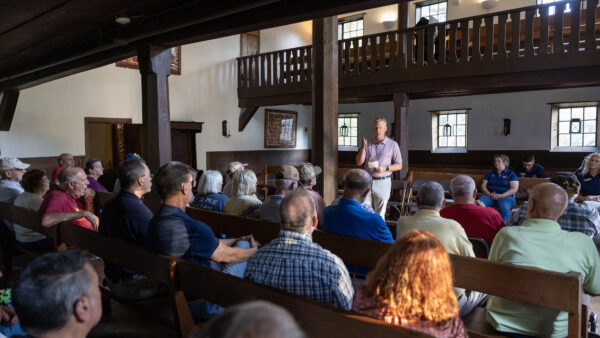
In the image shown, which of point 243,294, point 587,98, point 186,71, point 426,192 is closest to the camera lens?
point 243,294

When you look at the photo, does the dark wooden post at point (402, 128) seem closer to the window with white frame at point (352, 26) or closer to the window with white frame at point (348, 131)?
the window with white frame at point (348, 131)

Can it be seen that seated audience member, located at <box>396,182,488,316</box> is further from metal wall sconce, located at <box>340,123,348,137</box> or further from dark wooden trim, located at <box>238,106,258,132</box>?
metal wall sconce, located at <box>340,123,348,137</box>

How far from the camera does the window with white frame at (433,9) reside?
12594 millimetres

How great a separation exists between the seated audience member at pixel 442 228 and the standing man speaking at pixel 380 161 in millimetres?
2302

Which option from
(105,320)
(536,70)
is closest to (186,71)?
(536,70)

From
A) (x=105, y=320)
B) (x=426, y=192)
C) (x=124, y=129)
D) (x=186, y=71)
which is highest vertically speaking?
(x=186, y=71)

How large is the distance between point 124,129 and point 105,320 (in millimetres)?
8178

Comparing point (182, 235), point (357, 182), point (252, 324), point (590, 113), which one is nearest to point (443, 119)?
point (590, 113)

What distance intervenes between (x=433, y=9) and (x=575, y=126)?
5.20m

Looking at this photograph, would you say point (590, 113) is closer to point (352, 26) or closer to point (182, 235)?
point (352, 26)

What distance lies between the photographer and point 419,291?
56.1 inches

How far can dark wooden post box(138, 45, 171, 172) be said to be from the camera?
452 centimetres

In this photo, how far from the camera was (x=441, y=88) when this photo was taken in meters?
8.58

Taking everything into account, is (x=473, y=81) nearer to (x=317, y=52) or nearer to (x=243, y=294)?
(x=317, y=52)
